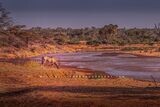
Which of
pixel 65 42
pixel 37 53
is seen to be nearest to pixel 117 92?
pixel 37 53

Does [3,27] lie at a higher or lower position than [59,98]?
higher

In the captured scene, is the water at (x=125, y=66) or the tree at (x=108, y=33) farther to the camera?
the tree at (x=108, y=33)

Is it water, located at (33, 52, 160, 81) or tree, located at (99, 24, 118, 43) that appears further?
tree, located at (99, 24, 118, 43)

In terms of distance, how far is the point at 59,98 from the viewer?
753 inches

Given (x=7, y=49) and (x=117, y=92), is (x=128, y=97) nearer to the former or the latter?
(x=117, y=92)

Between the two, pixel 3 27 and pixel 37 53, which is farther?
pixel 37 53

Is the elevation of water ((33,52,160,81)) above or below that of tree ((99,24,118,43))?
below

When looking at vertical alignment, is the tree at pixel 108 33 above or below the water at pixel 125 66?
above

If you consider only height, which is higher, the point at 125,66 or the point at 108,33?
the point at 108,33

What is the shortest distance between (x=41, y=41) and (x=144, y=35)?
55547 mm

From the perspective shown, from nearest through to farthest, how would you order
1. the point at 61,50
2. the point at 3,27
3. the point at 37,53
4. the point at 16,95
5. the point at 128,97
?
the point at 128,97 < the point at 16,95 < the point at 3,27 < the point at 37,53 < the point at 61,50

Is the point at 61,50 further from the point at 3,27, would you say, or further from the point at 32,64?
the point at 32,64

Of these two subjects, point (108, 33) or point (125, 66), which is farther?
point (108, 33)

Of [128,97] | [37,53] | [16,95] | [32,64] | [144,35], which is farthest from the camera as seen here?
[144,35]
